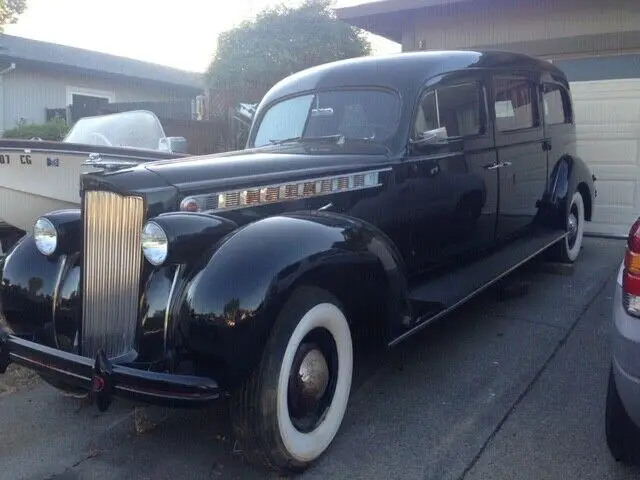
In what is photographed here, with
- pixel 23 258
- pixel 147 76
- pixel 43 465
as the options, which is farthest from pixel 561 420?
pixel 147 76

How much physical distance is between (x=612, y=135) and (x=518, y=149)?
3161 millimetres

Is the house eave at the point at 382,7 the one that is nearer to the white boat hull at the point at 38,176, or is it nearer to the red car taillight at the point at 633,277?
the white boat hull at the point at 38,176

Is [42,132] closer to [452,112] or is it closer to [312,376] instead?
[452,112]

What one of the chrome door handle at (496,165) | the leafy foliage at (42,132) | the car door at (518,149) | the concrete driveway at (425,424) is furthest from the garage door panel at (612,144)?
the leafy foliage at (42,132)

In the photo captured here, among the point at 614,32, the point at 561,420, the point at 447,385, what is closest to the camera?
the point at 561,420

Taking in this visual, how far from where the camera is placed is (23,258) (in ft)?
11.2

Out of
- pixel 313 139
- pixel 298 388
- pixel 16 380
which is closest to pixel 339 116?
pixel 313 139

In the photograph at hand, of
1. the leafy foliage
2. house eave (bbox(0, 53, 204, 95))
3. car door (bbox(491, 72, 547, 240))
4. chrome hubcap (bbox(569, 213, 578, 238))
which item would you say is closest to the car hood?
car door (bbox(491, 72, 547, 240))

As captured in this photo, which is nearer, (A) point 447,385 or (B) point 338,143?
→ (A) point 447,385

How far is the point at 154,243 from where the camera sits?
2785 millimetres

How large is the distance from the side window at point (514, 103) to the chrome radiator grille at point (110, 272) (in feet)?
10.4

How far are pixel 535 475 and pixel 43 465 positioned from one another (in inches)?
91.8

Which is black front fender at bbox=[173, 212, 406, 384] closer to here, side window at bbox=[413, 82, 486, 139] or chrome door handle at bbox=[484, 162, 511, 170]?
side window at bbox=[413, 82, 486, 139]

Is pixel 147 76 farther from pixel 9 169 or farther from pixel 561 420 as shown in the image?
pixel 561 420
